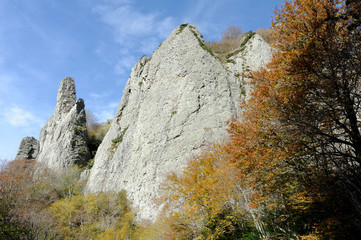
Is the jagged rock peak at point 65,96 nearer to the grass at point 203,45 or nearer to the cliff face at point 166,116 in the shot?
the cliff face at point 166,116

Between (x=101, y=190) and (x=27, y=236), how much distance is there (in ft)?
60.2

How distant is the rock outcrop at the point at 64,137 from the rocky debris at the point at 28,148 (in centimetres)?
253

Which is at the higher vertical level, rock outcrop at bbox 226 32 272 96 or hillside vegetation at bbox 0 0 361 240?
rock outcrop at bbox 226 32 272 96

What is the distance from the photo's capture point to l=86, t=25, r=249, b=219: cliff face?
25.7 metres

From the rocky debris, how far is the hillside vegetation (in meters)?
39.4

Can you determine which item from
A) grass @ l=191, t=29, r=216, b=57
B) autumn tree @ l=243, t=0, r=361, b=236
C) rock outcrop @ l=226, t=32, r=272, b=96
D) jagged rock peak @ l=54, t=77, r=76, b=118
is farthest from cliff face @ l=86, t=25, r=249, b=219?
jagged rock peak @ l=54, t=77, r=76, b=118

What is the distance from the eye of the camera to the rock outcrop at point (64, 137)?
4162 cm

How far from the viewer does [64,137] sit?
44188mm

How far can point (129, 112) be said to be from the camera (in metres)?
39.2

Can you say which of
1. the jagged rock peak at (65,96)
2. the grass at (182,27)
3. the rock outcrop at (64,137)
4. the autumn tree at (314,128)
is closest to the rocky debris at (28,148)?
the rock outcrop at (64,137)

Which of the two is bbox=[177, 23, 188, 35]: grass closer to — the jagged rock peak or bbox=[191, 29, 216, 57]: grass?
bbox=[191, 29, 216, 57]: grass

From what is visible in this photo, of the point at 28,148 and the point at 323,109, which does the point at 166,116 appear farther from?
the point at 28,148

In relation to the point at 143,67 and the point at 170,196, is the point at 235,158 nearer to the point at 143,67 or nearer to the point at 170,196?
the point at 170,196

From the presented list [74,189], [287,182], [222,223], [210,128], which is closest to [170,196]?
[222,223]
